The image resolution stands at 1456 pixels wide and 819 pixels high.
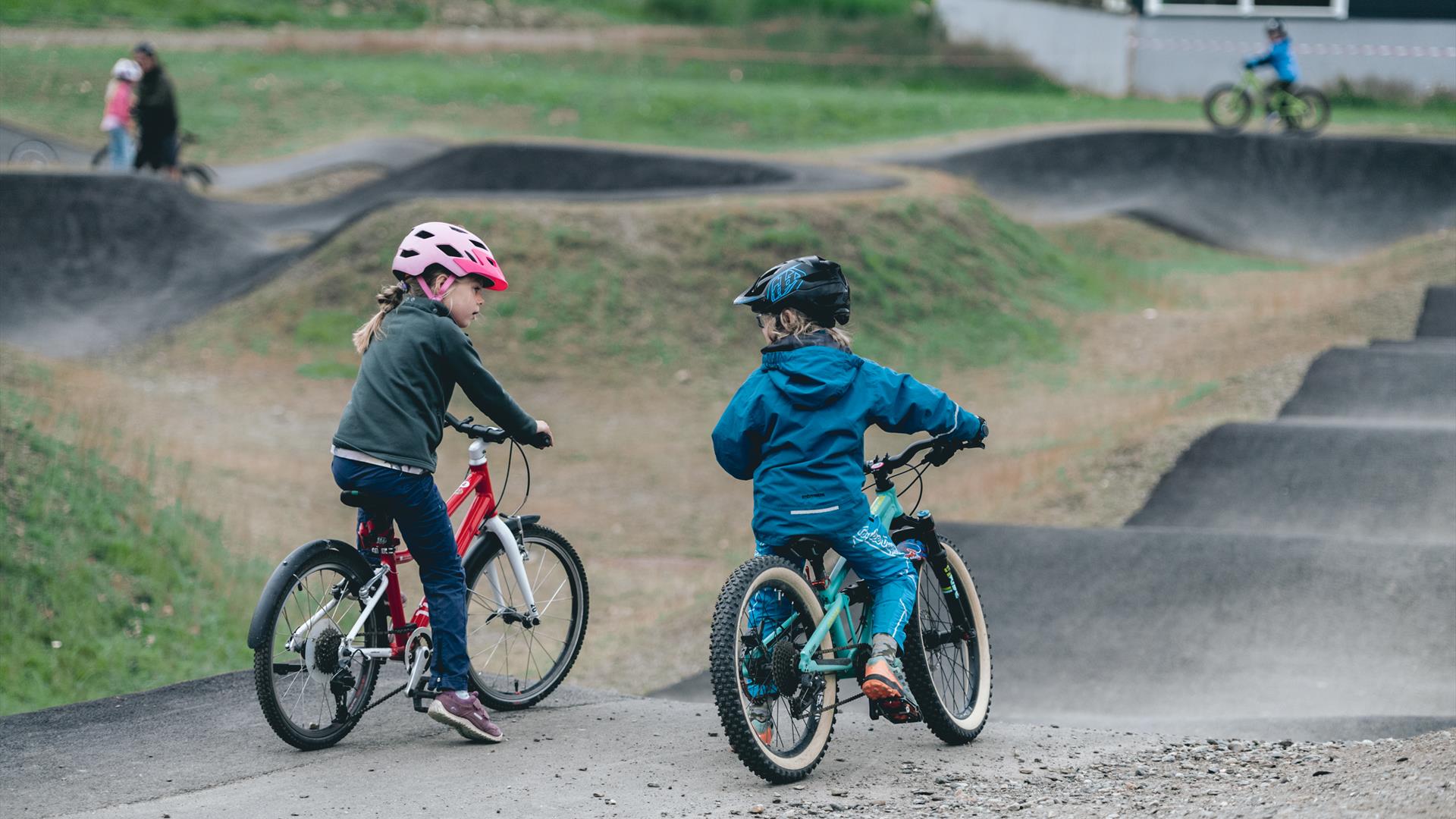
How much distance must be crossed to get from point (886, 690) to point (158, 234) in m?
17.5

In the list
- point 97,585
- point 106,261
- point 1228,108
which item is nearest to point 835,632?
point 97,585

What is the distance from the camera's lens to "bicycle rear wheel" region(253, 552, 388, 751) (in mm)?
5035

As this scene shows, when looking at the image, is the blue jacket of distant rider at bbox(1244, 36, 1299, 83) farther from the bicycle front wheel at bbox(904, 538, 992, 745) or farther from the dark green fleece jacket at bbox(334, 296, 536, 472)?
the dark green fleece jacket at bbox(334, 296, 536, 472)

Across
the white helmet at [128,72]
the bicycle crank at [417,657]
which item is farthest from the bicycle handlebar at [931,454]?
the white helmet at [128,72]

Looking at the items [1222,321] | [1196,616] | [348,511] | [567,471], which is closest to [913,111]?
[1222,321]

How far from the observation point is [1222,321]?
1911 cm

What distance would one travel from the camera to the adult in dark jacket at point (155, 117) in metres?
20.7

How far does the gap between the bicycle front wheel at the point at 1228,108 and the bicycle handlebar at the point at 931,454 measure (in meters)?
22.9

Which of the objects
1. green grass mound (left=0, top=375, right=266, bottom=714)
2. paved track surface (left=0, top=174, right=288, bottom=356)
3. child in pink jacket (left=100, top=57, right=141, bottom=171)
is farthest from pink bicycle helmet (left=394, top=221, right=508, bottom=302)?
child in pink jacket (left=100, top=57, right=141, bottom=171)

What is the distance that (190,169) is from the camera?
2352cm

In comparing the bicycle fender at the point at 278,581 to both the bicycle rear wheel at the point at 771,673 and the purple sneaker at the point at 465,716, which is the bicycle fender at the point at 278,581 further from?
the bicycle rear wheel at the point at 771,673

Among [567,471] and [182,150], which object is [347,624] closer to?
[567,471]

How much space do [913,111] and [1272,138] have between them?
885 cm

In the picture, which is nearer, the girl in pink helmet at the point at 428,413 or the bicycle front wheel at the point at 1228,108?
the girl in pink helmet at the point at 428,413
